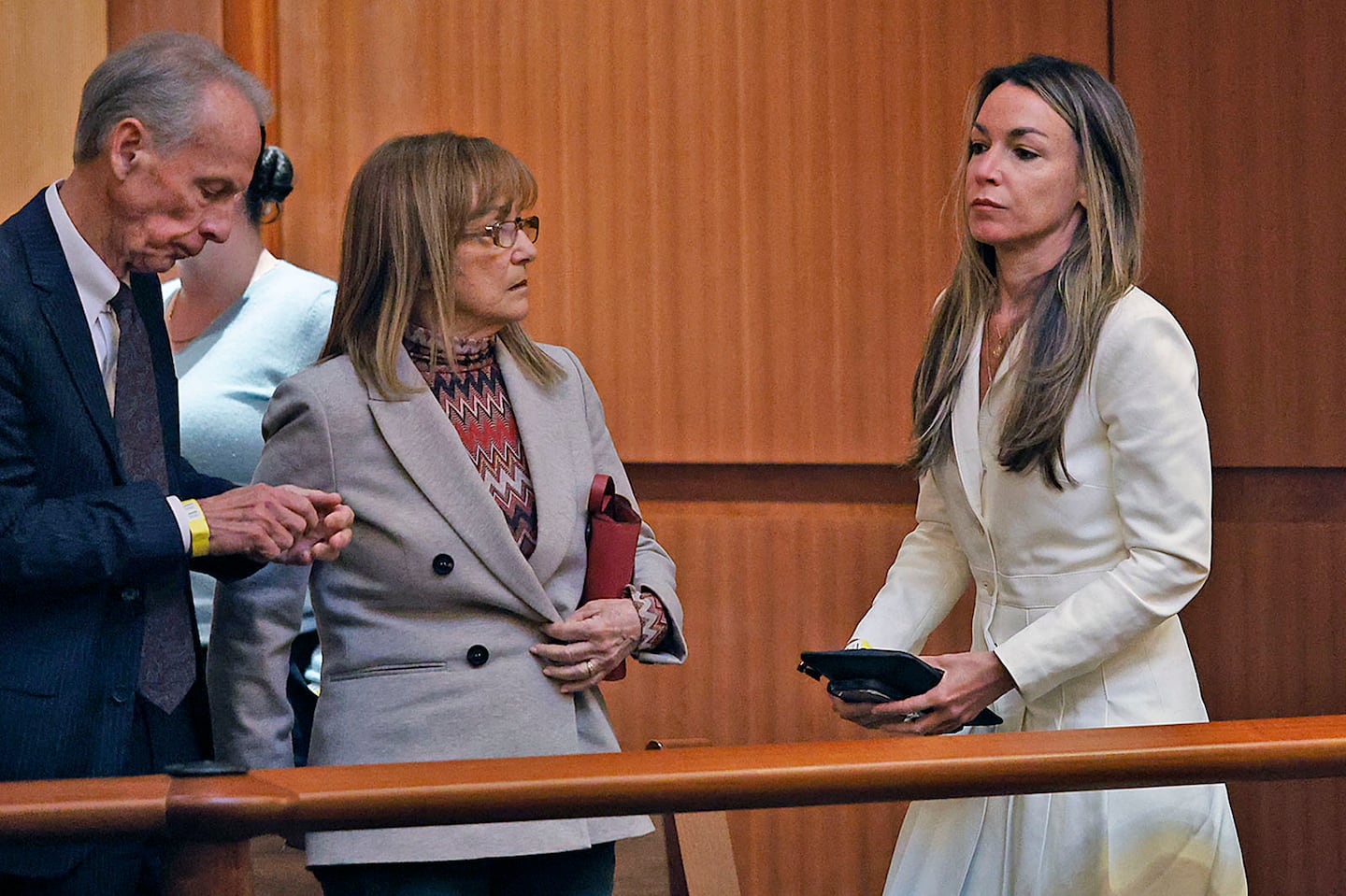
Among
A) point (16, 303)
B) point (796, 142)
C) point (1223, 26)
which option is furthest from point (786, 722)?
point (16, 303)

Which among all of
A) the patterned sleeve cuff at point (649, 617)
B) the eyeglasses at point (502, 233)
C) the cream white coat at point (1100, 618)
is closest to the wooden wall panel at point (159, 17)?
the eyeglasses at point (502, 233)

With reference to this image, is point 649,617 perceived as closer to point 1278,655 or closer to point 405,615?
point 405,615

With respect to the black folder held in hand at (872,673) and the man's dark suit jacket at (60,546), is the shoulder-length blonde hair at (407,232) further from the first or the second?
the black folder held in hand at (872,673)

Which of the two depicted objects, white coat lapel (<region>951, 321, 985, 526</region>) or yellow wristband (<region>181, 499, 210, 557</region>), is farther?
white coat lapel (<region>951, 321, 985, 526</region>)

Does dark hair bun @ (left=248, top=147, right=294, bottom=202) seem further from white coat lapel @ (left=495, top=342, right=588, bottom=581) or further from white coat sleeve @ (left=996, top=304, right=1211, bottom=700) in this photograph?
white coat sleeve @ (left=996, top=304, right=1211, bottom=700)

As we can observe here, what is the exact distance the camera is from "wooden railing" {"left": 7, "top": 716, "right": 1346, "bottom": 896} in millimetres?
1413

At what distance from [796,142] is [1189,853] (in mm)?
1858

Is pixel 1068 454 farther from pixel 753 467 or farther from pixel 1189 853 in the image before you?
pixel 753 467

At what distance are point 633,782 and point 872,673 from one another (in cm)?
70

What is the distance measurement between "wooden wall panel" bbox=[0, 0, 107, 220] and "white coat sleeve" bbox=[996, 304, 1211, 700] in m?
2.24

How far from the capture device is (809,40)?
346cm

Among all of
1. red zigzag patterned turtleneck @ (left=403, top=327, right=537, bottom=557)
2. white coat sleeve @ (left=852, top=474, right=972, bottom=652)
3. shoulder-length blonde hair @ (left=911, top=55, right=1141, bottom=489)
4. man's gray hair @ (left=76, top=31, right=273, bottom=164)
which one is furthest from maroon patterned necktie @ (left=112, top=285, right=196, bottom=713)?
shoulder-length blonde hair @ (left=911, top=55, right=1141, bottom=489)

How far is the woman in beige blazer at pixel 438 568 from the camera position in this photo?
2037 mm

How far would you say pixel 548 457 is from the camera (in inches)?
85.4
